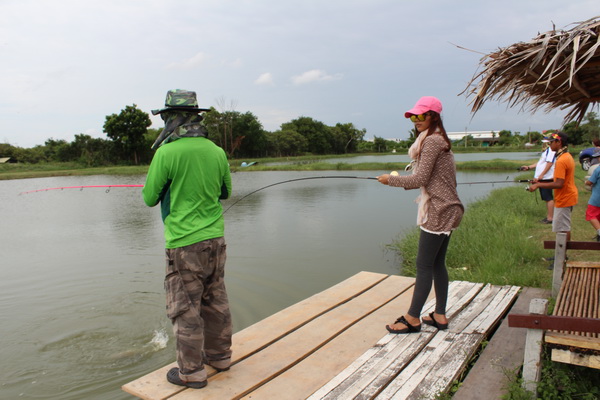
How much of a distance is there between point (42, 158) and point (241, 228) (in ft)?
127

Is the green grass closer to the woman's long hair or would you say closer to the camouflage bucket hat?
the woman's long hair

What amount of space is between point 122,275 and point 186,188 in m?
4.74

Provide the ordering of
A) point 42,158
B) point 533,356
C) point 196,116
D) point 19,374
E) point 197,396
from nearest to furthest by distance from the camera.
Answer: point 533,356, point 197,396, point 196,116, point 19,374, point 42,158

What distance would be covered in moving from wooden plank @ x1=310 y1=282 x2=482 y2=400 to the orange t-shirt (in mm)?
2506

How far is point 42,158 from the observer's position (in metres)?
40.7

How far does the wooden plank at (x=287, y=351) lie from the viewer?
7.62 ft

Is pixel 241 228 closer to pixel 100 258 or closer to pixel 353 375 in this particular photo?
pixel 100 258

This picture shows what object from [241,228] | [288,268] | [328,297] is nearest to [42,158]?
[241,228]

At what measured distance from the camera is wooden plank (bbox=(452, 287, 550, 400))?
2.12m

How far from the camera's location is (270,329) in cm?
309

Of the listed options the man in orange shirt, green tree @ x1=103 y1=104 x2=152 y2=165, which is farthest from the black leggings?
green tree @ x1=103 y1=104 x2=152 y2=165

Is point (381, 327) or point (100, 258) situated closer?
point (381, 327)

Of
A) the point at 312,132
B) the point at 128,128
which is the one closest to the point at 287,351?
the point at 128,128

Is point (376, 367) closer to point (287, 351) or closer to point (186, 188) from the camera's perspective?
point (287, 351)
